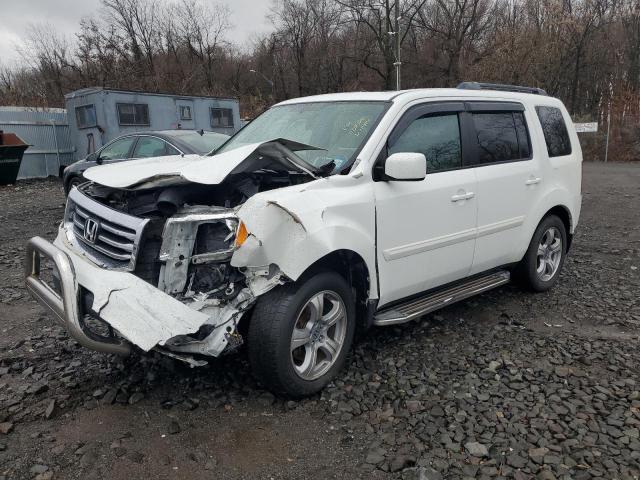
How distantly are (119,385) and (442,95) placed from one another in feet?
10.2

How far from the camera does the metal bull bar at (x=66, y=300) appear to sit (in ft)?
9.21

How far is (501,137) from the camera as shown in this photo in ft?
14.6

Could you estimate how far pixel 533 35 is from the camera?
3094cm

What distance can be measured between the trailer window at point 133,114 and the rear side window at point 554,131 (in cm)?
1350

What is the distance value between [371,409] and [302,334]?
2.00 ft

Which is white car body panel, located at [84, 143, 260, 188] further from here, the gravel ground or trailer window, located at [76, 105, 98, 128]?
trailer window, located at [76, 105, 98, 128]

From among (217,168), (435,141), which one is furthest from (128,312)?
(435,141)

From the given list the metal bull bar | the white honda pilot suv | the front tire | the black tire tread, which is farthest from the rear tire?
the metal bull bar

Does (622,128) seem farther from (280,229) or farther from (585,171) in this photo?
(280,229)

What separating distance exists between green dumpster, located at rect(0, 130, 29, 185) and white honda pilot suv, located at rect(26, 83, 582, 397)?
1325 centimetres

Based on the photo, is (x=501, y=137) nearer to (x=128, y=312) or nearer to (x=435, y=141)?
(x=435, y=141)

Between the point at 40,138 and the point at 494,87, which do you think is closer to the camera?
the point at 494,87

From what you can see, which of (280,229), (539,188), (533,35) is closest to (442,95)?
(539,188)

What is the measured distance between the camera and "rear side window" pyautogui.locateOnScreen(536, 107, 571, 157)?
194 inches
